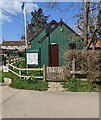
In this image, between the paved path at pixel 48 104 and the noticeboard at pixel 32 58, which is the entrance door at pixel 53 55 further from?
the paved path at pixel 48 104

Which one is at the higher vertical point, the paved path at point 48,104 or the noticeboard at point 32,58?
the noticeboard at point 32,58

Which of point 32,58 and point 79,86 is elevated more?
point 32,58

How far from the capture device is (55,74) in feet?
42.3

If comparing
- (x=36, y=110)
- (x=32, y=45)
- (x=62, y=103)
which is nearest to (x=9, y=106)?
(x=36, y=110)

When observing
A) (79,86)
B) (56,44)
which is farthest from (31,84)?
(56,44)

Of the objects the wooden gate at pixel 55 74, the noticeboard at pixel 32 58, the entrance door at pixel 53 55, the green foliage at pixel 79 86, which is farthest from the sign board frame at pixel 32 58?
the entrance door at pixel 53 55

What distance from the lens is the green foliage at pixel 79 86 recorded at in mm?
11142

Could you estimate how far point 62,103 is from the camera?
8578mm

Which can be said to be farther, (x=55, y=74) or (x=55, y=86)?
(x=55, y=74)

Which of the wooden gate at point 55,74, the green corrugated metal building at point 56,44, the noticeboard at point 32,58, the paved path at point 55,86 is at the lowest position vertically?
the paved path at point 55,86

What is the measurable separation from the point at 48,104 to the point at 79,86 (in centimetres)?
348

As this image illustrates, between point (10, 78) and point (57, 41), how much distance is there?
793 cm

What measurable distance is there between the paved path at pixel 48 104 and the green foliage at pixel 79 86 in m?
0.62

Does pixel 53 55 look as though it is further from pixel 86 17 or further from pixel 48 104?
pixel 48 104
